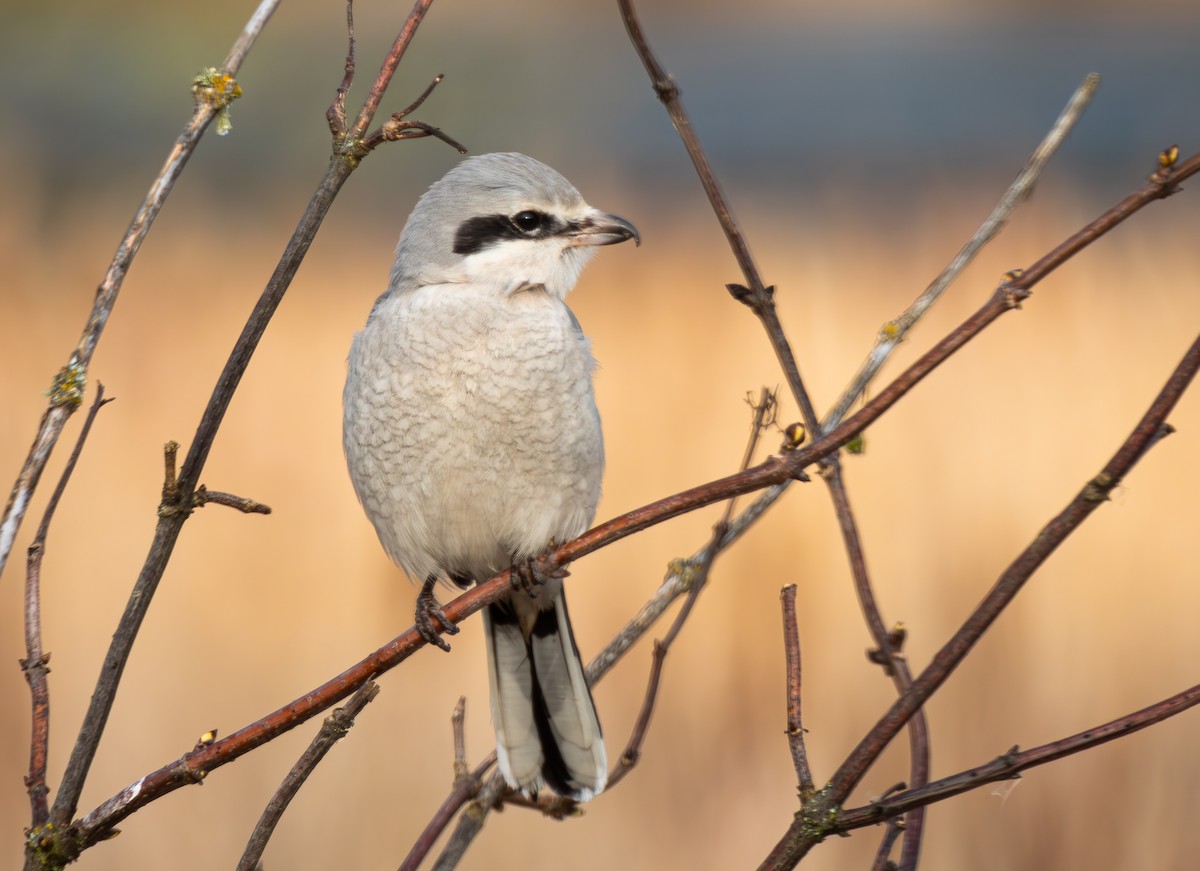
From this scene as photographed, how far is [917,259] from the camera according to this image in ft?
17.1

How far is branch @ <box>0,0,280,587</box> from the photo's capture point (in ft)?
4.91

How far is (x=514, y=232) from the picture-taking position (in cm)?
271

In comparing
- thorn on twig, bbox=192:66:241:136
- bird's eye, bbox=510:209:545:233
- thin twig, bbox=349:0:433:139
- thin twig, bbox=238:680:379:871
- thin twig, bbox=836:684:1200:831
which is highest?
bird's eye, bbox=510:209:545:233

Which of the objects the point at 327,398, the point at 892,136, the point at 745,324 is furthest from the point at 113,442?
the point at 892,136

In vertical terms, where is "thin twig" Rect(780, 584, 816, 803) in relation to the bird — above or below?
below

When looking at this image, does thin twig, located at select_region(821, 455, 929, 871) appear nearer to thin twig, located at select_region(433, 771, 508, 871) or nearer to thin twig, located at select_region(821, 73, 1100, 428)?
thin twig, located at select_region(821, 73, 1100, 428)

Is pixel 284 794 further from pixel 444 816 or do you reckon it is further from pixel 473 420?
pixel 473 420

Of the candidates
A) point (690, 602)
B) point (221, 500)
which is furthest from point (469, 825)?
point (221, 500)

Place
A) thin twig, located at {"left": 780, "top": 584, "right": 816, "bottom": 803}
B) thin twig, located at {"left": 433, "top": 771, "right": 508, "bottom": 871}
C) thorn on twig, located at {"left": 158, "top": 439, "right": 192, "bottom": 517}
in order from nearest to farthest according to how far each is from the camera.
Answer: thin twig, located at {"left": 780, "top": 584, "right": 816, "bottom": 803} < thorn on twig, located at {"left": 158, "top": 439, "right": 192, "bottom": 517} < thin twig, located at {"left": 433, "top": 771, "right": 508, "bottom": 871}

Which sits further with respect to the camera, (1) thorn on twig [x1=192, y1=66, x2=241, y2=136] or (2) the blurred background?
(2) the blurred background

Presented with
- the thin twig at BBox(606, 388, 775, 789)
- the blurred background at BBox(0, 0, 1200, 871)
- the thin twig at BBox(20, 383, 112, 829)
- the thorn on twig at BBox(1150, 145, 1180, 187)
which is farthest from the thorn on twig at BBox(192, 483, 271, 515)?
the blurred background at BBox(0, 0, 1200, 871)

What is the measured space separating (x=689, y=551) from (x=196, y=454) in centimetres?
309

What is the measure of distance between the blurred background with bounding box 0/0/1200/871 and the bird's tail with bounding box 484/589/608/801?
1180mm

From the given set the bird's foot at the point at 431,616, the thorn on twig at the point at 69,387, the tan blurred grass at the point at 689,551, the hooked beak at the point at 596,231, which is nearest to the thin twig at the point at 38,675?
the thorn on twig at the point at 69,387
